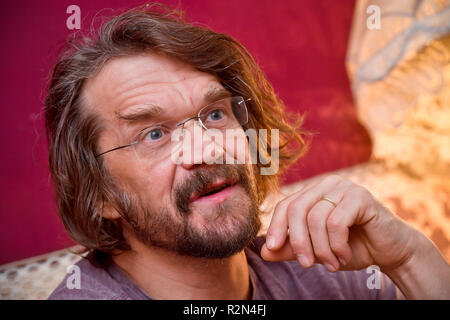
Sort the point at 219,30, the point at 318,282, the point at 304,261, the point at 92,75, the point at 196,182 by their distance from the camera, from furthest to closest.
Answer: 1. the point at 219,30
2. the point at 318,282
3. the point at 92,75
4. the point at 196,182
5. the point at 304,261

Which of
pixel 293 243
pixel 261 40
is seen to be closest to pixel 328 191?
pixel 293 243

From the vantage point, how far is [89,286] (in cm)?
99

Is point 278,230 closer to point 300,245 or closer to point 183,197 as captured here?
point 300,245

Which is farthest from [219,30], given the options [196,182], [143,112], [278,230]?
[278,230]

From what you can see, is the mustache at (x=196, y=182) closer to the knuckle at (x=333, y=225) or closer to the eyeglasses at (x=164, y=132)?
the eyeglasses at (x=164, y=132)

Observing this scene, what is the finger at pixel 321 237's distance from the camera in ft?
2.62

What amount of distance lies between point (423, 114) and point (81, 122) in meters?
1.55

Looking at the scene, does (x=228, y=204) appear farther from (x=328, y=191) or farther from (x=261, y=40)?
(x=261, y=40)

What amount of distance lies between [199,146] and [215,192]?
110 millimetres

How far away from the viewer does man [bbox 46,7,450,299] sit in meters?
0.88

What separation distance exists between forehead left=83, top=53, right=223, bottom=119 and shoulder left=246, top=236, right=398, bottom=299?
0.49 metres

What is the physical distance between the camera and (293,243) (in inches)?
31.5

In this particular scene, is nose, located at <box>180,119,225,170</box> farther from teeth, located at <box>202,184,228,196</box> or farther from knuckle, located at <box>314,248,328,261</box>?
knuckle, located at <box>314,248,328,261</box>

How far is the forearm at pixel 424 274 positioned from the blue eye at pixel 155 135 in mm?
613
